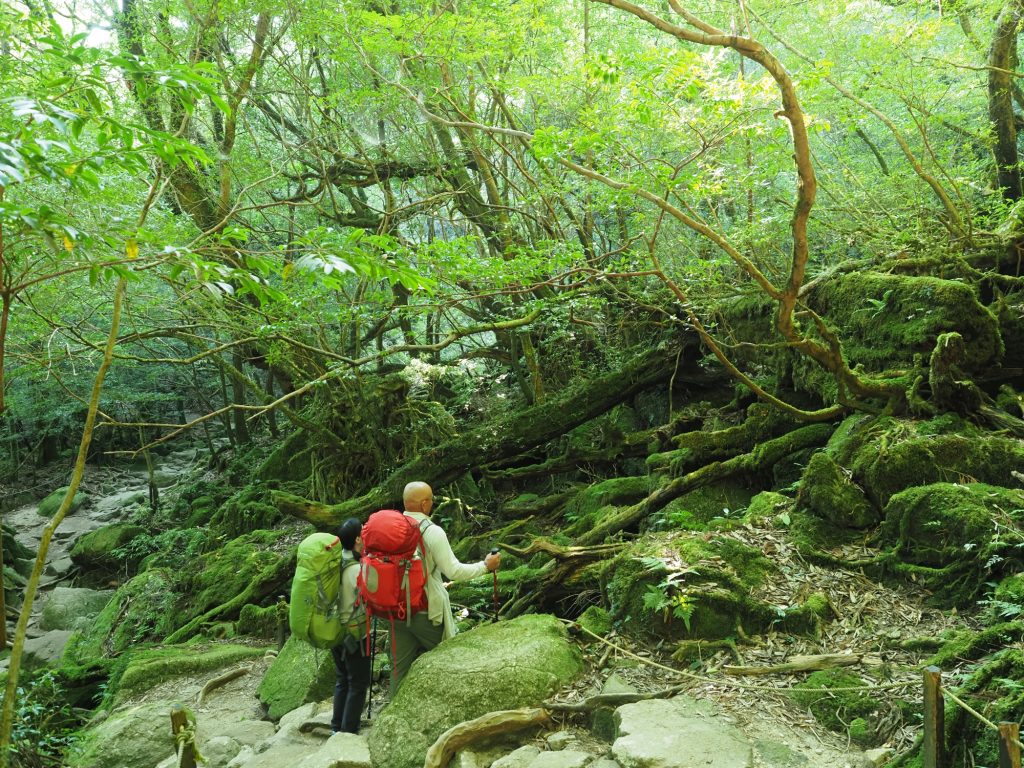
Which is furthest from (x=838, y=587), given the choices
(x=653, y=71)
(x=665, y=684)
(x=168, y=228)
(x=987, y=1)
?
(x=168, y=228)

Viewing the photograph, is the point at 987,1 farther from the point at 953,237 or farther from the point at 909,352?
the point at 909,352

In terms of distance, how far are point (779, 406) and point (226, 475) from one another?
580 inches

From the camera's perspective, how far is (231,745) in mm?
5449

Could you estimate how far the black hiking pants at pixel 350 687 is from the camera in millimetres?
4910

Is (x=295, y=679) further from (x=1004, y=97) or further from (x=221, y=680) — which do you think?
(x=1004, y=97)

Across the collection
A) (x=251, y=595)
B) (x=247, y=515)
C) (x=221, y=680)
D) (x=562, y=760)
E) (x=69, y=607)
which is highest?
(x=247, y=515)

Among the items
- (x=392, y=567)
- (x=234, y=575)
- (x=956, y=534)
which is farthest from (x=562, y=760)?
(x=234, y=575)

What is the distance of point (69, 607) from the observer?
1265cm

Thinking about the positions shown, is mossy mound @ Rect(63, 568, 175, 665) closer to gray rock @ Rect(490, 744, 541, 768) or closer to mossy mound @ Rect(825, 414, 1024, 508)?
gray rock @ Rect(490, 744, 541, 768)

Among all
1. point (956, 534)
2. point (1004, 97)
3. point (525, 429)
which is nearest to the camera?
point (956, 534)

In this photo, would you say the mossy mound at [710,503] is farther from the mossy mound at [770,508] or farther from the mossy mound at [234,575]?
the mossy mound at [234,575]

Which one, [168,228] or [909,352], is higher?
[168,228]

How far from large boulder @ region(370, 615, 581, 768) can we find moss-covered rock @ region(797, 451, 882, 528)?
97.0 inches

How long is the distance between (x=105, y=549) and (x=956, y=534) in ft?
53.4
